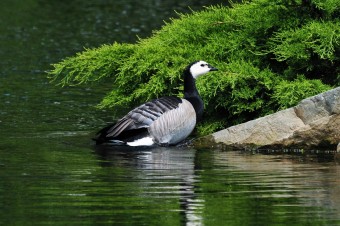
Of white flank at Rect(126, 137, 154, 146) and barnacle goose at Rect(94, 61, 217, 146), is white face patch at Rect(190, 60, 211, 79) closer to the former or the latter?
barnacle goose at Rect(94, 61, 217, 146)

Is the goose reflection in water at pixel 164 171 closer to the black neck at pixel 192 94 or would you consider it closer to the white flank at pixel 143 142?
the white flank at pixel 143 142

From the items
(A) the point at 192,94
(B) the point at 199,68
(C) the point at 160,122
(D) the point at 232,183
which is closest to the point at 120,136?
(C) the point at 160,122

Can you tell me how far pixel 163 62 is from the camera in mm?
16375

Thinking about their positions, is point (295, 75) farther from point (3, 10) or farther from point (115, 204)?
point (3, 10)

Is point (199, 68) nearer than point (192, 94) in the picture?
Yes

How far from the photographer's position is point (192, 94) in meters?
15.6

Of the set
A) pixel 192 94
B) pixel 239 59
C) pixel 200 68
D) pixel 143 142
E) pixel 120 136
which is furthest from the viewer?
pixel 239 59

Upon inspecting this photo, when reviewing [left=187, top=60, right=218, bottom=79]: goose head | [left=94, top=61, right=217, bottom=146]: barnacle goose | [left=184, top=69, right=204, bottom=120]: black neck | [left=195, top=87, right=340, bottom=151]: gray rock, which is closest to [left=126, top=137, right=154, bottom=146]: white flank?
[left=94, top=61, right=217, bottom=146]: barnacle goose

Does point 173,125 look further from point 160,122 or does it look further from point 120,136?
point 120,136

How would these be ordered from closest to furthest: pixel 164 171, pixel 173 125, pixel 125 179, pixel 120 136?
1. pixel 125 179
2. pixel 164 171
3. pixel 120 136
4. pixel 173 125

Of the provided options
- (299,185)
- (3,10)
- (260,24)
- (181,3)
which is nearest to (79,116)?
(260,24)

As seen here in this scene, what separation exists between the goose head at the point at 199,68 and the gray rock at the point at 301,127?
1.18m

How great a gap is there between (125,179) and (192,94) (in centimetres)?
390

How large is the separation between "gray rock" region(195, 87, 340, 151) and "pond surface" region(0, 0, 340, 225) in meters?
0.44
